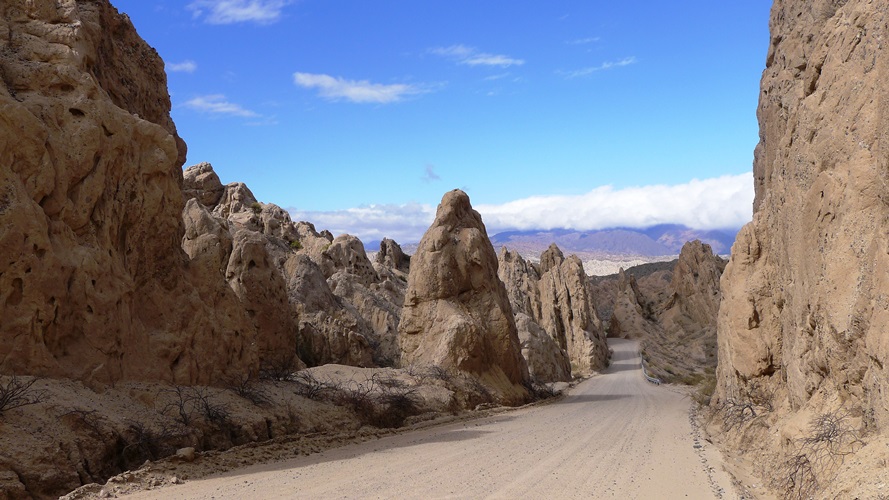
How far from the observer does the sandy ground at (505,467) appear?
1009 cm

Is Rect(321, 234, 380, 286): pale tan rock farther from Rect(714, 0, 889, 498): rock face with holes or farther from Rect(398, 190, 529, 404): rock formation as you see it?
Rect(714, 0, 889, 498): rock face with holes

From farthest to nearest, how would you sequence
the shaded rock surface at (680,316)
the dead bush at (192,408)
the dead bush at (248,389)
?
1. the shaded rock surface at (680,316)
2. the dead bush at (248,389)
3. the dead bush at (192,408)

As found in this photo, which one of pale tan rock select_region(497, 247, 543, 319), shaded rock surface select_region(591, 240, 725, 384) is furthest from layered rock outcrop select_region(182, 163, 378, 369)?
shaded rock surface select_region(591, 240, 725, 384)

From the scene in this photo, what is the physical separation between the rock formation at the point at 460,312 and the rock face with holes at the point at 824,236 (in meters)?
9.97

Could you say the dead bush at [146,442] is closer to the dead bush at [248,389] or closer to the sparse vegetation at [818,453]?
the dead bush at [248,389]

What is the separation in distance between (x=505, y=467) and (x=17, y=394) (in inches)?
297

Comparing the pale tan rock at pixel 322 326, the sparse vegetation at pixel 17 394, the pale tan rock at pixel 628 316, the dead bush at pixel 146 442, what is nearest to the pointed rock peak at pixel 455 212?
the pale tan rock at pixel 322 326

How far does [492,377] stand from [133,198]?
47.3ft

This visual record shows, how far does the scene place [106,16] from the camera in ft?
56.5

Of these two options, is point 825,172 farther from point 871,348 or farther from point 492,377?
point 492,377

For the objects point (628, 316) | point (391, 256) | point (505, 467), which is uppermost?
point (391, 256)

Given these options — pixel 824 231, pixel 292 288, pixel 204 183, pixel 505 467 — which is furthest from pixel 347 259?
pixel 824 231

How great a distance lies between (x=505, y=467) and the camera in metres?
12.1

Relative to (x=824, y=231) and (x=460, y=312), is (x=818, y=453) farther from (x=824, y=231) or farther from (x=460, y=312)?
(x=460, y=312)
